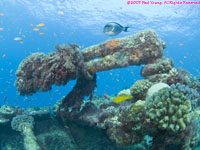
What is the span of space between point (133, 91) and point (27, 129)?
198 inches

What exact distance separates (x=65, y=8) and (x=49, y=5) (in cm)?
342

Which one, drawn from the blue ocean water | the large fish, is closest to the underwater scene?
the large fish

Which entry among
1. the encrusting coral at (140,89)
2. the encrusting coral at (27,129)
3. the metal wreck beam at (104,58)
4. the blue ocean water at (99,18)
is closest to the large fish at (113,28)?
the metal wreck beam at (104,58)

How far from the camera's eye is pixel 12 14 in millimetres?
42188

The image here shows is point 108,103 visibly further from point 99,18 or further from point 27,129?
point 99,18

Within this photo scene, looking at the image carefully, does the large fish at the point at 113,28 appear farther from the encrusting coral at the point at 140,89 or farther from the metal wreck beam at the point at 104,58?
the encrusting coral at the point at 140,89

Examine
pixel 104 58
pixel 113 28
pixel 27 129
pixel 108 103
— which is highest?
pixel 113 28

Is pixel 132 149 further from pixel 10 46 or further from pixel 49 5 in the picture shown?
pixel 10 46

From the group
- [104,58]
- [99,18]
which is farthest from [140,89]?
[99,18]

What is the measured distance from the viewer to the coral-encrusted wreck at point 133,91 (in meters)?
3.57

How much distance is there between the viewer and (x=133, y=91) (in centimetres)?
614

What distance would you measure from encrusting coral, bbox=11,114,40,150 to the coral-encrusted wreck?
136 centimetres

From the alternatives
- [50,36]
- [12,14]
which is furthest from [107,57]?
[50,36]

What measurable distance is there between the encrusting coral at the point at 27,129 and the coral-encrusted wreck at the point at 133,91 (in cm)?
136
